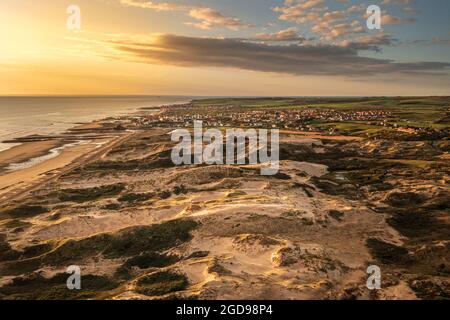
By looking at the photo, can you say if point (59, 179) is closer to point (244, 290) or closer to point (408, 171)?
point (244, 290)

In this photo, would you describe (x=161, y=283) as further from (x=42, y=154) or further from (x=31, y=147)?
(x=31, y=147)

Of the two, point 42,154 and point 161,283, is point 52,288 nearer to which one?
point 161,283

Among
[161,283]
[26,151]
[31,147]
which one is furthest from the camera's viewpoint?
[31,147]

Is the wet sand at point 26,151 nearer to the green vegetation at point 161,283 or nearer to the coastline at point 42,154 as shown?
the coastline at point 42,154

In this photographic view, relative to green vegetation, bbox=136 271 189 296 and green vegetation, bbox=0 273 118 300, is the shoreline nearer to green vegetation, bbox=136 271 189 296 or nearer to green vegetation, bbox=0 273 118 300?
green vegetation, bbox=0 273 118 300

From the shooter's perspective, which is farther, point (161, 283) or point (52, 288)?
point (52, 288)

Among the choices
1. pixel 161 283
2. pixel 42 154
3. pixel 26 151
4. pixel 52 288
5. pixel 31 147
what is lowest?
pixel 52 288

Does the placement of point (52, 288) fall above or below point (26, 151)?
below

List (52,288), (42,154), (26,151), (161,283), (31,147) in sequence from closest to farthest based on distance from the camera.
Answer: (161,283) → (52,288) → (42,154) → (26,151) → (31,147)

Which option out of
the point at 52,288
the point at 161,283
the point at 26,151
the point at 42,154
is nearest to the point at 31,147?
the point at 26,151

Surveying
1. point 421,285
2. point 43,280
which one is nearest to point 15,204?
point 43,280
